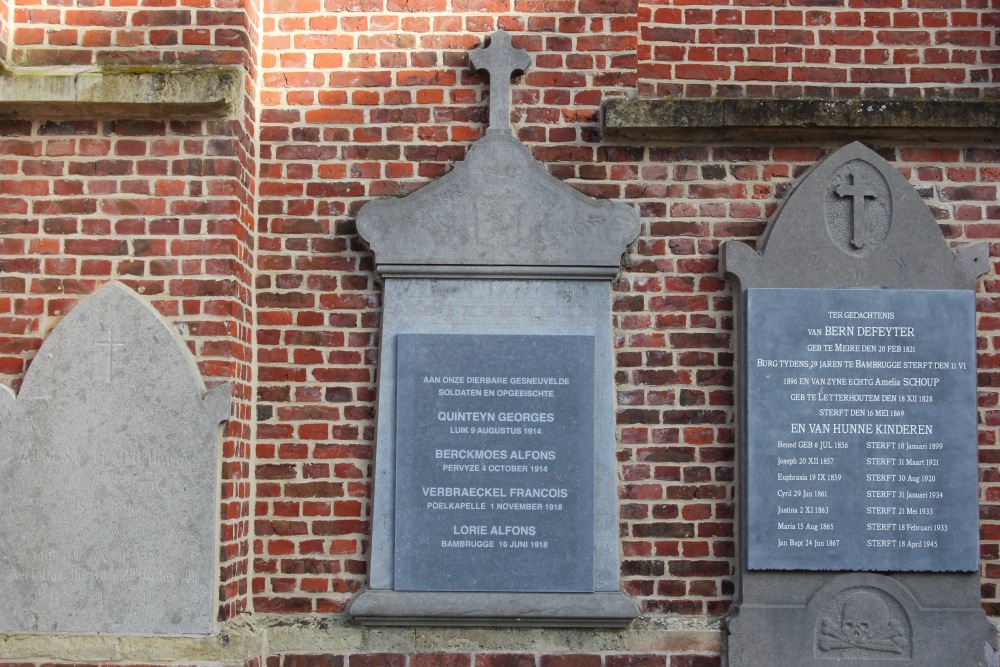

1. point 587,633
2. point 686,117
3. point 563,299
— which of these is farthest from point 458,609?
point 686,117

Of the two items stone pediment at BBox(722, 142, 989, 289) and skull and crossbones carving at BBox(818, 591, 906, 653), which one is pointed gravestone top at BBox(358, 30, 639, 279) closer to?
stone pediment at BBox(722, 142, 989, 289)

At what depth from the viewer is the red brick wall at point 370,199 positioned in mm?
4254

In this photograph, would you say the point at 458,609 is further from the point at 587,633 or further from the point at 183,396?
the point at 183,396

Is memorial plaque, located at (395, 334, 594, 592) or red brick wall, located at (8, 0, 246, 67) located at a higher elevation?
red brick wall, located at (8, 0, 246, 67)

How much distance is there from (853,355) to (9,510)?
11.7 ft

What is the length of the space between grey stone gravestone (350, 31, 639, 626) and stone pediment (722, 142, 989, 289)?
0.62 m

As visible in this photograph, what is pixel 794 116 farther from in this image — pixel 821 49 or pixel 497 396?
pixel 497 396

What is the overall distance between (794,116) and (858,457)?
151 cm

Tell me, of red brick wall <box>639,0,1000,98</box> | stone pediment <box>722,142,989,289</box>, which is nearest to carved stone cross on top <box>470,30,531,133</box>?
red brick wall <box>639,0,1000,98</box>

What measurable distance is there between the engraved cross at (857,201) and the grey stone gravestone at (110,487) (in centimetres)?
278

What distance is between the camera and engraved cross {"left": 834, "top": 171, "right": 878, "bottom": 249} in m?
4.39

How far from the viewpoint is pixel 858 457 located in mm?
4246

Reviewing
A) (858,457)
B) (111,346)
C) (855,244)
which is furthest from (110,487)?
(855,244)

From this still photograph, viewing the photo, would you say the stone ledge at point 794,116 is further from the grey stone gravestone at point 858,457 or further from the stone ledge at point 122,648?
the stone ledge at point 122,648
